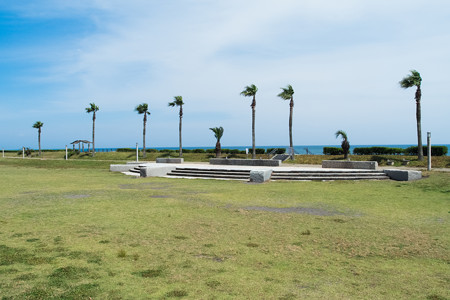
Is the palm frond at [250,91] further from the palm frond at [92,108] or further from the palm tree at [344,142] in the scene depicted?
the palm frond at [92,108]

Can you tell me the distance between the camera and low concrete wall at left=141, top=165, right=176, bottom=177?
2264cm

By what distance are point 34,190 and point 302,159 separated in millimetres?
30130

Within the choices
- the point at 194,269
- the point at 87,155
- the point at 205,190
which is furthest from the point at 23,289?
the point at 87,155

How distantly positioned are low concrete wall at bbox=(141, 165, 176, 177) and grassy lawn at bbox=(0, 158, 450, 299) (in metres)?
10.2

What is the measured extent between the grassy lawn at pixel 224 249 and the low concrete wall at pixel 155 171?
10.2 metres

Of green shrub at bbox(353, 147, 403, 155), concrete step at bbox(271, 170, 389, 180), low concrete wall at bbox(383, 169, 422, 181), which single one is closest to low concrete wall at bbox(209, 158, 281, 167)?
concrete step at bbox(271, 170, 389, 180)

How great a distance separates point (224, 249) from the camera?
657 centimetres

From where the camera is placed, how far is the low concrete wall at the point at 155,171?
74.3 ft

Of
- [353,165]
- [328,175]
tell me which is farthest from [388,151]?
[328,175]

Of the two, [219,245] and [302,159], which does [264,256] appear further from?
[302,159]

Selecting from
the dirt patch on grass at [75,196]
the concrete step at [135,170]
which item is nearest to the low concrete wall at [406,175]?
the dirt patch on grass at [75,196]

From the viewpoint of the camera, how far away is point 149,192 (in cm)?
1488

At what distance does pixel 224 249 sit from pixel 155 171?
683 inches

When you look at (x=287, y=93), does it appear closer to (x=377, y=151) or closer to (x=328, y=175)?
(x=377, y=151)
